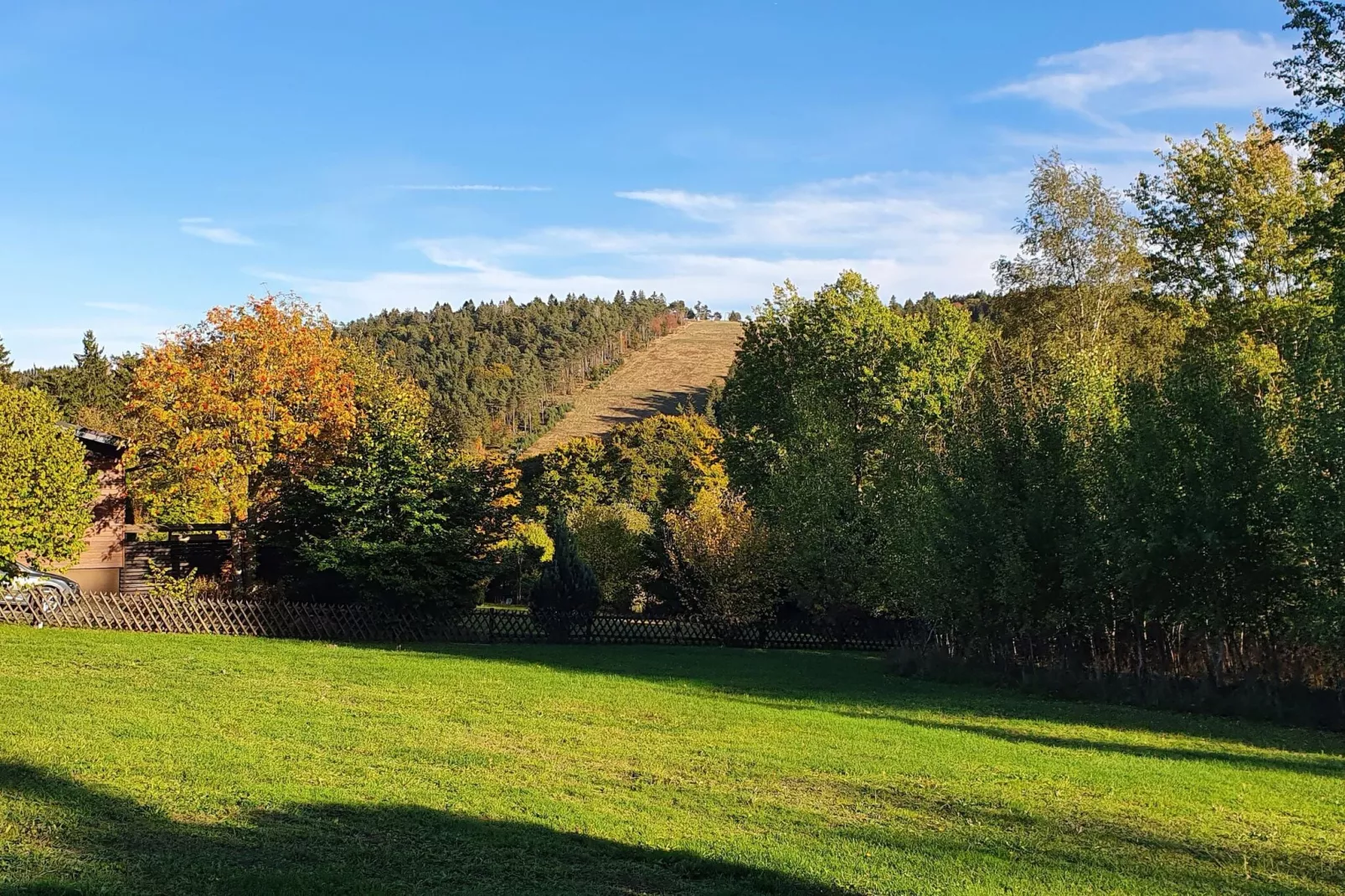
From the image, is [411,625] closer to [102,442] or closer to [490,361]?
[102,442]

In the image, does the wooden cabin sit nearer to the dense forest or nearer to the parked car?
the parked car

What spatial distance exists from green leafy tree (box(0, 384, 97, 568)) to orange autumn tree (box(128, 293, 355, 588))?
120 inches

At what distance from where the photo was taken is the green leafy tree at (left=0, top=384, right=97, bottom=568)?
28031 millimetres

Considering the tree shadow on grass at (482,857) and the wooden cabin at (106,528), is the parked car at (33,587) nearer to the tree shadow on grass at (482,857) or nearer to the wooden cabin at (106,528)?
the wooden cabin at (106,528)

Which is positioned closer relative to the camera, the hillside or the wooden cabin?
the wooden cabin

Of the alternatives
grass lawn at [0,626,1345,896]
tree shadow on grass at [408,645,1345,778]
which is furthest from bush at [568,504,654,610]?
grass lawn at [0,626,1345,896]

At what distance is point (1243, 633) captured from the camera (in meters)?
20.3

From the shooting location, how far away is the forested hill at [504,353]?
127 meters

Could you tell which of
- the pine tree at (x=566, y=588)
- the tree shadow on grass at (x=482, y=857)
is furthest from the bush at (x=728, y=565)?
the tree shadow on grass at (x=482, y=857)

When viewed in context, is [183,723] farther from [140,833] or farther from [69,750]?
[140,833]

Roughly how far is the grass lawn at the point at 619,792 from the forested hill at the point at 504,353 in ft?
274

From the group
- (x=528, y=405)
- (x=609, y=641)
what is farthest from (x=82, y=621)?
(x=528, y=405)

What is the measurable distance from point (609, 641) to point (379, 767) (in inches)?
905

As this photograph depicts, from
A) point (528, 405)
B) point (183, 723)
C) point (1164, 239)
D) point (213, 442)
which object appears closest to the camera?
point (183, 723)
